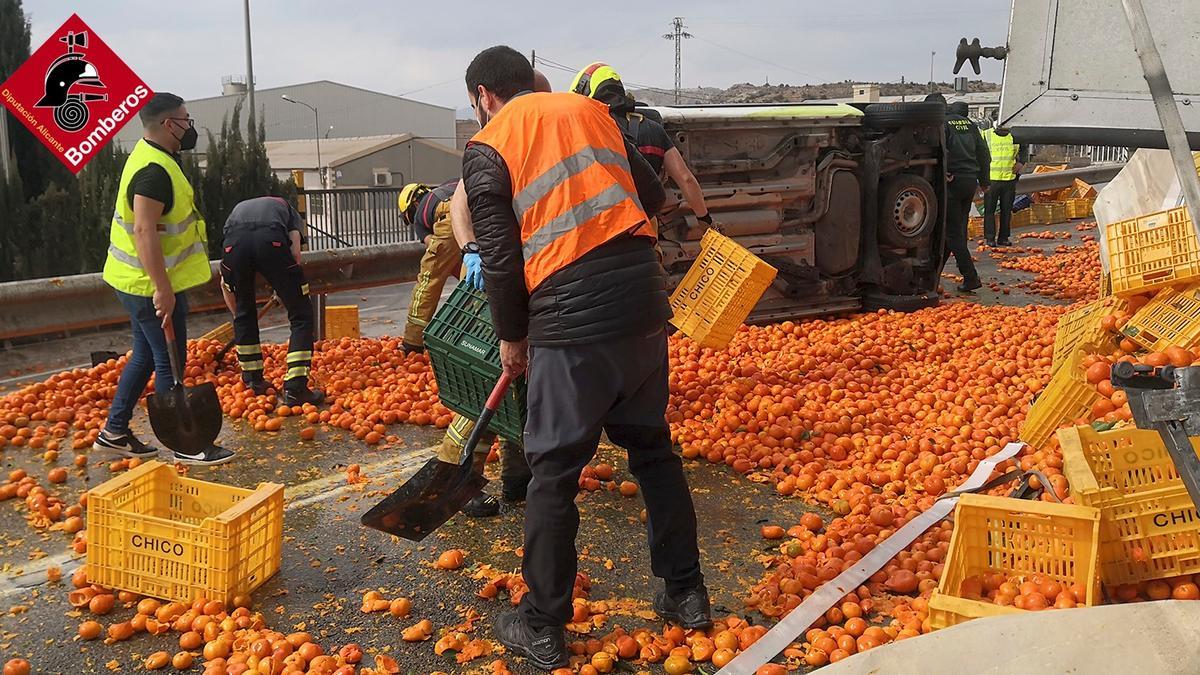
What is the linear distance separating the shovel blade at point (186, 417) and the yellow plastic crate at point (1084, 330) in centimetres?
486

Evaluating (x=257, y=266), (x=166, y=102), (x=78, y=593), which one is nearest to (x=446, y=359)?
(x=78, y=593)

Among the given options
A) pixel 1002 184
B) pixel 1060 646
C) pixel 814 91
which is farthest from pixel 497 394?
pixel 814 91

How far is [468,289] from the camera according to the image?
14.9 feet

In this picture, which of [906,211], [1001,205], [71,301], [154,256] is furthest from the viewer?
[1001,205]

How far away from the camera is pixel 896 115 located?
909 cm

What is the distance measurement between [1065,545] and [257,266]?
5.83m

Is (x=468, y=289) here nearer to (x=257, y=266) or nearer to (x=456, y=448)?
(x=456, y=448)

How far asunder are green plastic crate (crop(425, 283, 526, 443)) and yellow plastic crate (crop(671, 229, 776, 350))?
265cm

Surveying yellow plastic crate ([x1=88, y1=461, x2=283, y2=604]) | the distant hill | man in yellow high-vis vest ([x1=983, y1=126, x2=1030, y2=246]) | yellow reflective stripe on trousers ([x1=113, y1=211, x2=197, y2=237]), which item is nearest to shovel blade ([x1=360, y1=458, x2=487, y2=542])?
yellow plastic crate ([x1=88, y1=461, x2=283, y2=604])

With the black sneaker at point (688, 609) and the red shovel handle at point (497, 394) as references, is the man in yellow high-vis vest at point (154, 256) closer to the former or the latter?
the red shovel handle at point (497, 394)

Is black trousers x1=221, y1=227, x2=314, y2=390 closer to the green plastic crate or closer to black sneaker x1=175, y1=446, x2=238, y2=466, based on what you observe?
black sneaker x1=175, y1=446, x2=238, y2=466

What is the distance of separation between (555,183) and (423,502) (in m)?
1.55

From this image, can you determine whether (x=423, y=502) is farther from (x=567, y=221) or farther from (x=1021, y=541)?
(x=1021, y=541)

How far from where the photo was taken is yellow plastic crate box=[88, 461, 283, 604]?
382 cm
